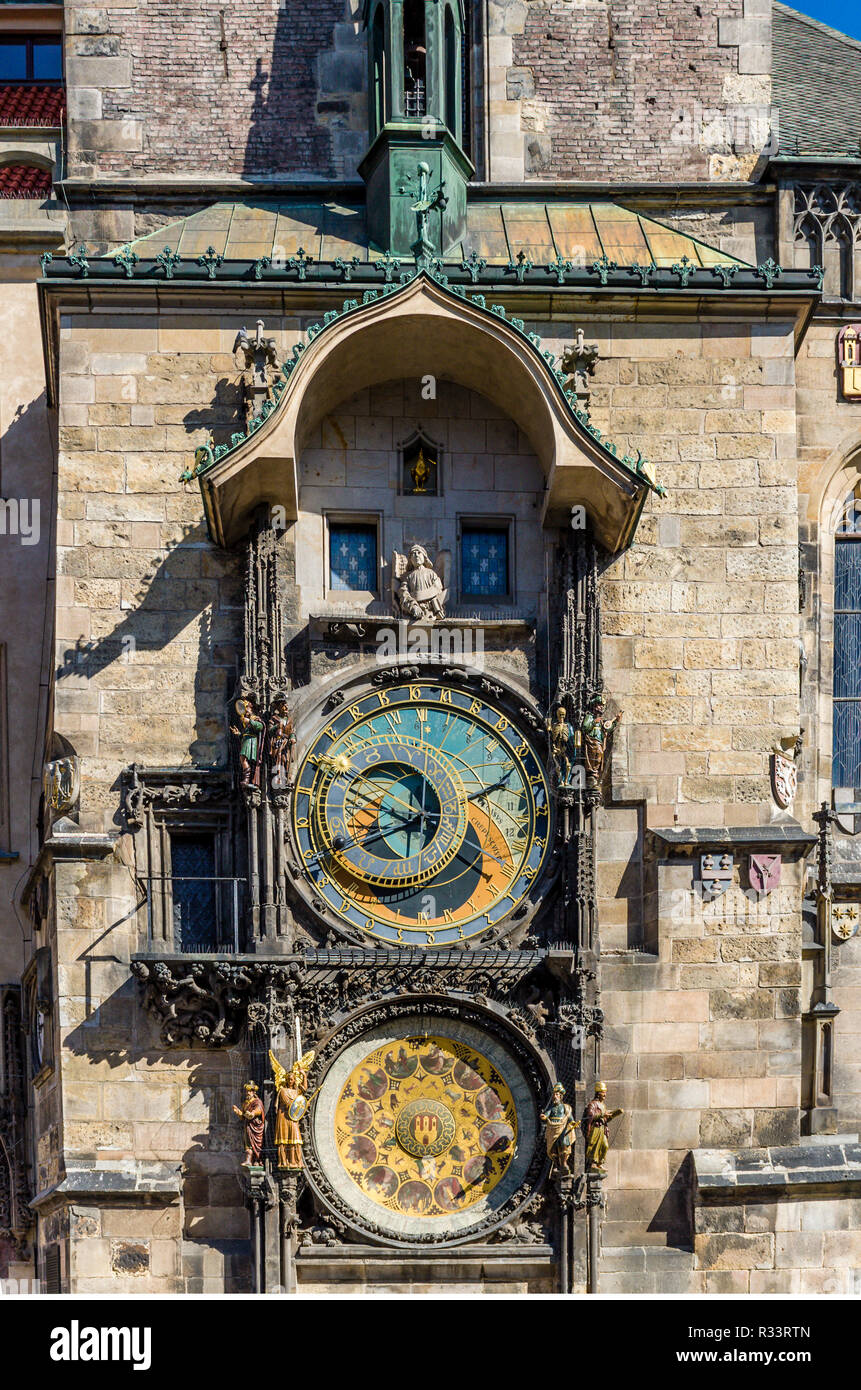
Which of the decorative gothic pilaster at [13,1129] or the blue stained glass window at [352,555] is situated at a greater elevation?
the blue stained glass window at [352,555]

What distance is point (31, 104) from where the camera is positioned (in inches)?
958

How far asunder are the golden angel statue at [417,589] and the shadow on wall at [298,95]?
3785 millimetres

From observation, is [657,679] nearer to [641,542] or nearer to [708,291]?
[641,542]

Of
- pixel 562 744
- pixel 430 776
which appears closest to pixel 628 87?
pixel 562 744

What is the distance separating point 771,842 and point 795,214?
5.02 metres

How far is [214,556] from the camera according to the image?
19.5 metres

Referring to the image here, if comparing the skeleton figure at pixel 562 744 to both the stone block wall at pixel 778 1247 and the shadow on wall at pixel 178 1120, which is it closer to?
the shadow on wall at pixel 178 1120

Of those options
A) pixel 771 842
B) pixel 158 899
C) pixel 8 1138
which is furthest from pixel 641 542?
pixel 8 1138

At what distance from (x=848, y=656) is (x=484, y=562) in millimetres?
3118

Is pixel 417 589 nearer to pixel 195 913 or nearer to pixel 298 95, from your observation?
pixel 195 913

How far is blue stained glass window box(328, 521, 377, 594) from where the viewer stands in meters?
19.7

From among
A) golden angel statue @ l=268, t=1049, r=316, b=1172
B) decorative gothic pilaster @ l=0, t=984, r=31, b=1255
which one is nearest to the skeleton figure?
golden angel statue @ l=268, t=1049, r=316, b=1172

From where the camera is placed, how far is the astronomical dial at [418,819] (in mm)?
18984

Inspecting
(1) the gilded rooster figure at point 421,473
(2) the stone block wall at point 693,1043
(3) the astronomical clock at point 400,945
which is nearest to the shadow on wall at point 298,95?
(1) the gilded rooster figure at point 421,473
